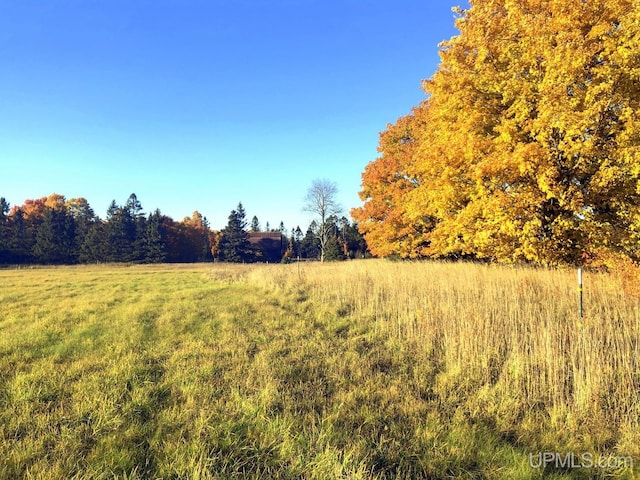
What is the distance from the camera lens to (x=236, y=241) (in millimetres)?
64312

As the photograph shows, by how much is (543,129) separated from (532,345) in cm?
650

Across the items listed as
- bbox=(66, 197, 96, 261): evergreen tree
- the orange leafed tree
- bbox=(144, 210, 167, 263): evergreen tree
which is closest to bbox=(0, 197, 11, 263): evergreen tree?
bbox=(66, 197, 96, 261): evergreen tree

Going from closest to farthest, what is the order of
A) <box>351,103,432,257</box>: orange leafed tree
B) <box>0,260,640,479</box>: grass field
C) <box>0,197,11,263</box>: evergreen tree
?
<box>0,260,640,479</box>: grass field, <box>351,103,432,257</box>: orange leafed tree, <box>0,197,11,263</box>: evergreen tree

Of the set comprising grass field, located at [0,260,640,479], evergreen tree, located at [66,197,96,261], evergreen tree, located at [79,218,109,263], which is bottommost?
grass field, located at [0,260,640,479]

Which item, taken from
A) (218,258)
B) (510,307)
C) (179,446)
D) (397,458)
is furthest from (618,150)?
(218,258)

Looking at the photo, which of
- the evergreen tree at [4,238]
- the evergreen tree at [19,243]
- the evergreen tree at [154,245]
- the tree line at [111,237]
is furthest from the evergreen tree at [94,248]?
the evergreen tree at [4,238]

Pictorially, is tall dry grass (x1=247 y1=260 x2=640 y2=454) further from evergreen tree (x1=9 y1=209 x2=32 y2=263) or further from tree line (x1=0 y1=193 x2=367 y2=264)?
evergreen tree (x1=9 y1=209 x2=32 y2=263)

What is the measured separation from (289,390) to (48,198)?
80.6 metres

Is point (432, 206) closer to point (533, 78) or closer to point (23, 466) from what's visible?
point (533, 78)

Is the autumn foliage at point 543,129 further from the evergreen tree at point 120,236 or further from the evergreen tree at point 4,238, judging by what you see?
the evergreen tree at point 4,238

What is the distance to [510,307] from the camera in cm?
621

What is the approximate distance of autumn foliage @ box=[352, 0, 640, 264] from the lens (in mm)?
7820

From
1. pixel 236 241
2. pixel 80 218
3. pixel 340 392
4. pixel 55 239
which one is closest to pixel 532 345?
pixel 340 392

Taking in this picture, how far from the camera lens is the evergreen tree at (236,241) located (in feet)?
210
